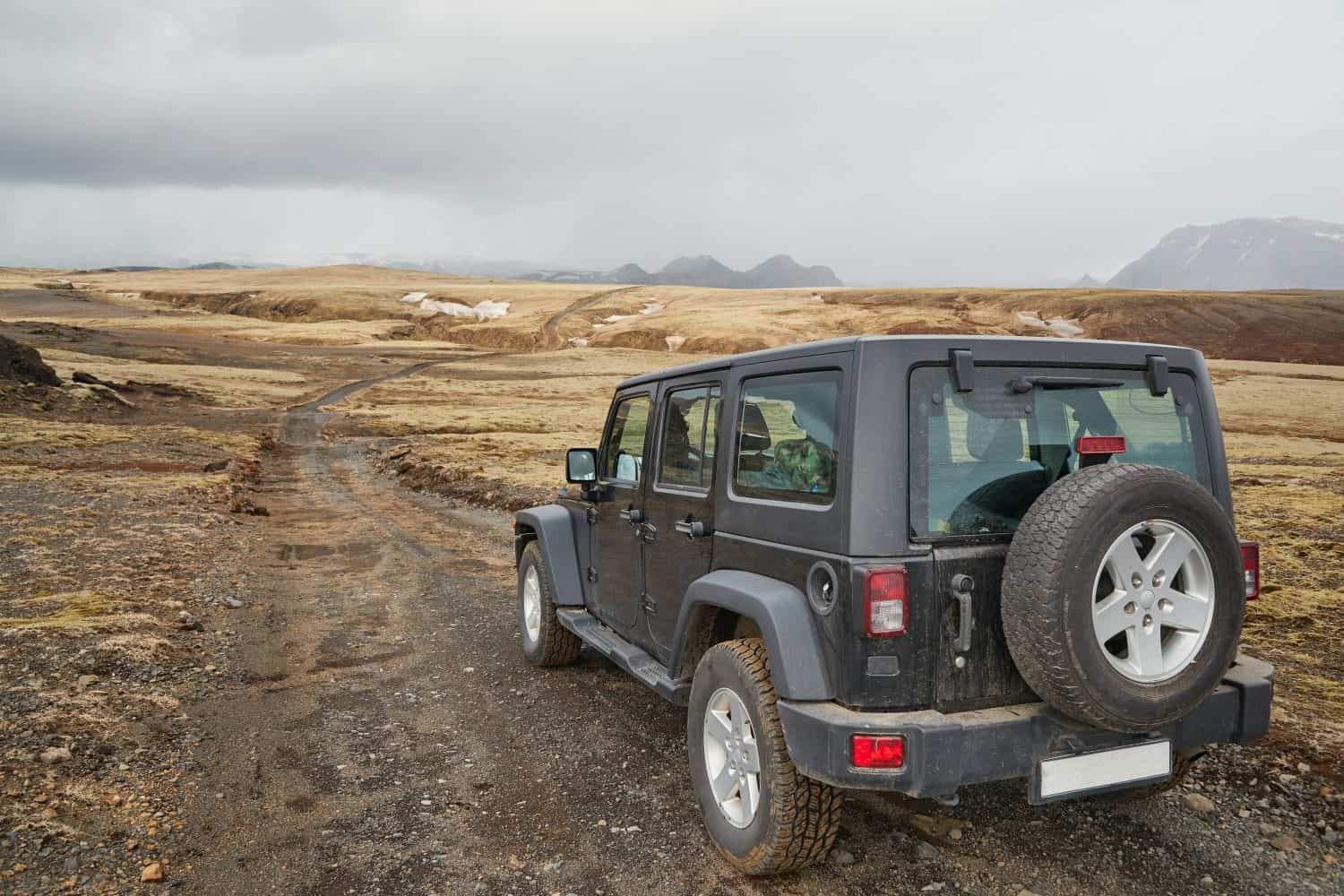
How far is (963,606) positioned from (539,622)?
3915mm

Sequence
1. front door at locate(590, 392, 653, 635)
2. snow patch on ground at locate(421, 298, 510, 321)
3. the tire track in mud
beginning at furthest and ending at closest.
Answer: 1. snow patch on ground at locate(421, 298, 510, 321)
2. the tire track in mud
3. front door at locate(590, 392, 653, 635)

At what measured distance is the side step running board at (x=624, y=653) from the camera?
14.2 feet

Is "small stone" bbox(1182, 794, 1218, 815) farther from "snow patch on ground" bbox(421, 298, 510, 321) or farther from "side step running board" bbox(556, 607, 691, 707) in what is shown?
"snow patch on ground" bbox(421, 298, 510, 321)

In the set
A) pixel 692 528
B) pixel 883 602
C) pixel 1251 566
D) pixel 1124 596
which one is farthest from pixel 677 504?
pixel 1251 566

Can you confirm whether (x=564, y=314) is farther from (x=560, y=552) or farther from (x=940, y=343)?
(x=940, y=343)

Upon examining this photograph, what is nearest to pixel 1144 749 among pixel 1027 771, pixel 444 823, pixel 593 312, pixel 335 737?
pixel 1027 771

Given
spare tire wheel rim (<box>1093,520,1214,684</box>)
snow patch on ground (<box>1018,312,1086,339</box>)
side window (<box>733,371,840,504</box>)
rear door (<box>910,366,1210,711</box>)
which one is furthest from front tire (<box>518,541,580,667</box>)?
snow patch on ground (<box>1018,312,1086,339</box>)

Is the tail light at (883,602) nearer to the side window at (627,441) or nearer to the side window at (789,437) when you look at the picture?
the side window at (789,437)

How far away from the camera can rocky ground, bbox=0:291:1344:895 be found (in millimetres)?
3727

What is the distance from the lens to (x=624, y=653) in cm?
499

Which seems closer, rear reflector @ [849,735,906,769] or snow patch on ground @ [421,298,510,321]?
rear reflector @ [849,735,906,769]

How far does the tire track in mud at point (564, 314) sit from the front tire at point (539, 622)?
77963 millimetres

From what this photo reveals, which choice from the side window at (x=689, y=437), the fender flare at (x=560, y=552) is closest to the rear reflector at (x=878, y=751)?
the side window at (x=689, y=437)

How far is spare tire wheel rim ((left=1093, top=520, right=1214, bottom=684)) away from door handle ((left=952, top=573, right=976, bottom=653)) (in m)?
0.40
